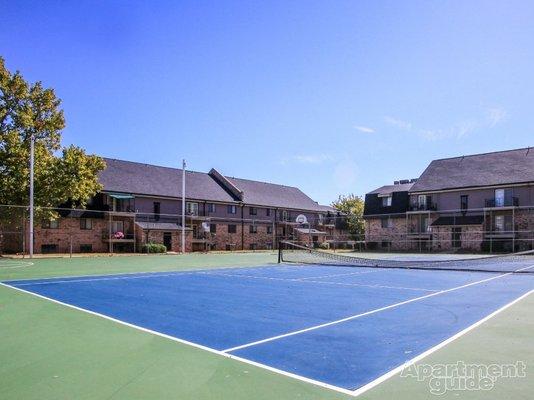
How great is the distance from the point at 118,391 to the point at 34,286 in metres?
10.6

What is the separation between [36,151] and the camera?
3091 cm

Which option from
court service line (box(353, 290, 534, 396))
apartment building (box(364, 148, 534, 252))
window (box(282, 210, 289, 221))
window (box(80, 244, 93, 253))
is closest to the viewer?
court service line (box(353, 290, 534, 396))

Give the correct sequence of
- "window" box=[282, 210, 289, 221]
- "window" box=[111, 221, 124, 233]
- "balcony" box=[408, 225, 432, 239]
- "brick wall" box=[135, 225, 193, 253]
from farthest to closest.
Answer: "window" box=[282, 210, 289, 221]
"balcony" box=[408, 225, 432, 239]
"brick wall" box=[135, 225, 193, 253]
"window" box=[111, 221, 124, 233]

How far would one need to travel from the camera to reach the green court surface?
180 inches

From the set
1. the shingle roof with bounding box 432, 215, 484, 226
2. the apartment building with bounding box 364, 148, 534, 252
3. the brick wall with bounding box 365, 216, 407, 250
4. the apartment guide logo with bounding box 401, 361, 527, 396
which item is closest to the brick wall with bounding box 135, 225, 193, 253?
the brick wall with bounding box 365, 216, 407, 250

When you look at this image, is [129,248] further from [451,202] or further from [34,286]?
[451,202]

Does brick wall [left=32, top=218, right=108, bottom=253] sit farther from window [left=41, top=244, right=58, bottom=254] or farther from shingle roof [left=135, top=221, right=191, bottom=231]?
shingle roof [left=135, top=221, right=191, bottom=231]

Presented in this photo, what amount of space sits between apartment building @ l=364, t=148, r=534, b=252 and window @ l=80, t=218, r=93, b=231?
28882mm

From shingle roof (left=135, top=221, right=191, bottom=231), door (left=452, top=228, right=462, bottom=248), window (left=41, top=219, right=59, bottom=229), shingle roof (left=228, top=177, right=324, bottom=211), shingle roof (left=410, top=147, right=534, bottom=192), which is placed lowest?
door (left=452, top=228, right=462, bottom=248)

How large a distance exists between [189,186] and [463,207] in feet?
101

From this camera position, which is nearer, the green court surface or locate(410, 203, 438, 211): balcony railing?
the green court surface

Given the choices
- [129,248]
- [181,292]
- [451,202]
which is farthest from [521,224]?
[181,292]

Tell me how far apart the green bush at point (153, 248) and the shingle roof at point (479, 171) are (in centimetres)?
2914

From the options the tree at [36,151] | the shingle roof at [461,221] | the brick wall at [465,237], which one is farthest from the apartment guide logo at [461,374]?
the shingle roof at [461,221]
